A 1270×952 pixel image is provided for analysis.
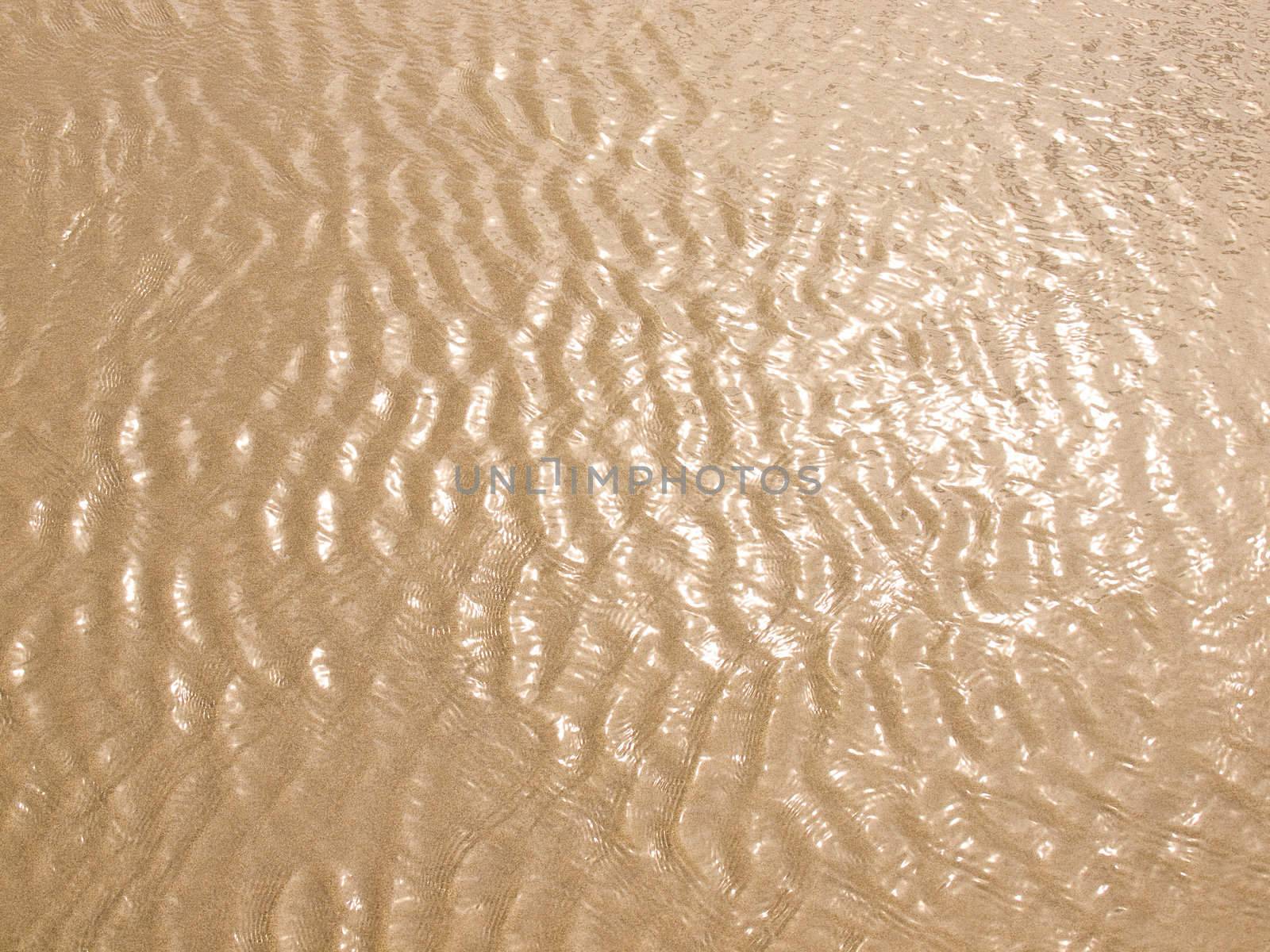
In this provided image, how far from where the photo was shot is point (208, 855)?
7.11 ft

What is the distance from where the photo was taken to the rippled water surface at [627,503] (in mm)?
2207

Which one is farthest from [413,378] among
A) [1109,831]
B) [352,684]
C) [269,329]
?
[1109,831]

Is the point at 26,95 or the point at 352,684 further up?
the point at 26,95

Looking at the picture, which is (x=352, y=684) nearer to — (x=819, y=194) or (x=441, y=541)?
(x=441, y=541)

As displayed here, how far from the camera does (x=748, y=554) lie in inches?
109

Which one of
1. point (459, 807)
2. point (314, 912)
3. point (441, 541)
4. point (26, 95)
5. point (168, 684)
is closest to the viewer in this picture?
point (314, 912)

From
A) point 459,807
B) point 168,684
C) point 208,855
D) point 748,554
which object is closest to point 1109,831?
point 748,554

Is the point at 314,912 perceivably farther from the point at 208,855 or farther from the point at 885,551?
the point at 885,551

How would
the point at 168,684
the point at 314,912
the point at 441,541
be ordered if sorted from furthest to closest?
the point at 441,541, the point at 168,684, the point at 314,912

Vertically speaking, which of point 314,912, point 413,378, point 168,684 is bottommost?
point 314,912

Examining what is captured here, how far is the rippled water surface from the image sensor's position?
2.21 metres

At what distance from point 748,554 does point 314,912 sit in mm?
1273

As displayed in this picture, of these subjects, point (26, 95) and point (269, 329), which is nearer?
point (269, 329)

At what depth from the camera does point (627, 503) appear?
9.39ft
